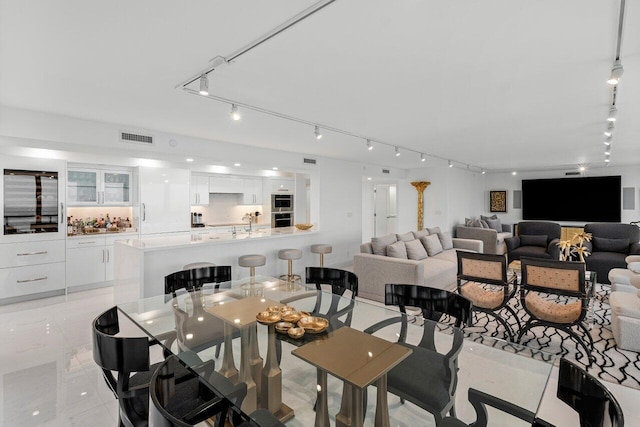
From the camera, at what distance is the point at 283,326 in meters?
1.98

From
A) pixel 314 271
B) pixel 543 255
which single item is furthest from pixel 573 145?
pixel 314 271

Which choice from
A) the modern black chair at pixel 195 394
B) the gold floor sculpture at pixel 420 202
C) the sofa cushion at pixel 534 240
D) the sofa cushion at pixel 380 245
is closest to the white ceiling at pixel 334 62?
the sofa cushion at pixel 380 245

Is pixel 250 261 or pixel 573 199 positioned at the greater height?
pixel 573 199

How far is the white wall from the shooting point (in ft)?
28.6

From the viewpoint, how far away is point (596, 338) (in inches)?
136

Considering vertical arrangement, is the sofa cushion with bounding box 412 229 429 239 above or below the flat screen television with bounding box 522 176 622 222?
below

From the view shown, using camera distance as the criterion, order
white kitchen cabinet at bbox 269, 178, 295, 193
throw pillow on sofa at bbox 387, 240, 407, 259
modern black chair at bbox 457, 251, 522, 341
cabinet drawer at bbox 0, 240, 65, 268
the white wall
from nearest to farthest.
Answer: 1. modern black chair at bbox 457, 251, 522, 341
2. cabinet drawer at bbox 0, 240, 65, 268
3. throw pillow on sofa at bbox 387, 240, 407, 259
4. white kitchen cabinet at bbox 269, 178, 295, 193
5. the white wall

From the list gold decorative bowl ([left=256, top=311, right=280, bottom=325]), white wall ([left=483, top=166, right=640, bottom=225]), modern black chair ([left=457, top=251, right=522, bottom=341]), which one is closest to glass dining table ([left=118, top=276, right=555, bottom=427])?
gold decorative bowl ([left=256, top=311, right=280, bottom=325])

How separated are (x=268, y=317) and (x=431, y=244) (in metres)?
4.62

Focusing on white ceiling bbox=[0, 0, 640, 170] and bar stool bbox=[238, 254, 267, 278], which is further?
bar stool bbox=[238, 254, 267, 278]

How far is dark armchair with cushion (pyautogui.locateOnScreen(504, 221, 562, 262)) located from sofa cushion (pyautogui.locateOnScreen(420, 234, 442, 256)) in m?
2.15

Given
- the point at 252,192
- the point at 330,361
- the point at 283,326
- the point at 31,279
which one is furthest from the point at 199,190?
the point at 330,361

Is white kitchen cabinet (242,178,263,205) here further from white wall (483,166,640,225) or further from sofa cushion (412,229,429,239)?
white wall (483,166,640,225)

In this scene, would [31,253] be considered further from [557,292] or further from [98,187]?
[557,292]
